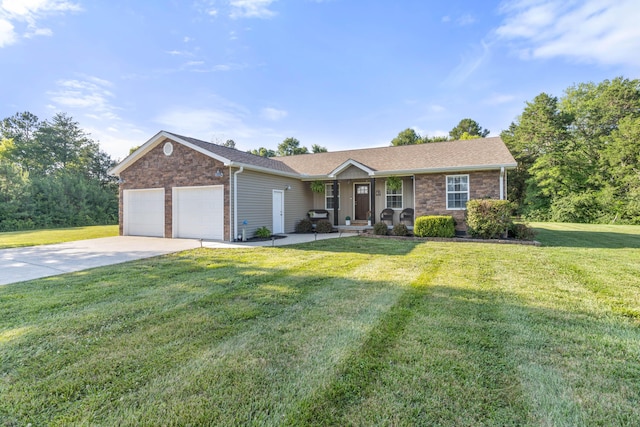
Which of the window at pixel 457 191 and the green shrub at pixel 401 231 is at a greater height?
the window at pixel 457 191

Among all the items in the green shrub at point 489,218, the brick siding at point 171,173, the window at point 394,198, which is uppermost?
the brick siding at point 171,173

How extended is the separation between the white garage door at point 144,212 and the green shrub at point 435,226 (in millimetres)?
10563

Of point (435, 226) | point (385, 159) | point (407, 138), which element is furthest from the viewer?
point (407, 138)

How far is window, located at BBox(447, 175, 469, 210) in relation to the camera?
11.9m

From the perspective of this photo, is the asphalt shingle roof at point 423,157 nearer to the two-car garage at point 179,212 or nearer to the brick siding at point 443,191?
the brick siding at point 443,191

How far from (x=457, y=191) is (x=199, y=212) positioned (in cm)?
1049

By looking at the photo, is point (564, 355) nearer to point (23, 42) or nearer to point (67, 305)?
point (67, 305)

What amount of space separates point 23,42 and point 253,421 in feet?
59.5

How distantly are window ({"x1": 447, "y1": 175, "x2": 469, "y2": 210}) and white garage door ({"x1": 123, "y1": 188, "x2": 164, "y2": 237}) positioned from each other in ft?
39.4

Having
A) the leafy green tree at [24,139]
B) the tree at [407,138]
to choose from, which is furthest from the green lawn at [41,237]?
the tree at [407,138]

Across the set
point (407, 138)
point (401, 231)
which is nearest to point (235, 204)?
point (401, 231)

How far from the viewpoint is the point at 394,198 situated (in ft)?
45.3

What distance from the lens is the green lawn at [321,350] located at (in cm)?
200

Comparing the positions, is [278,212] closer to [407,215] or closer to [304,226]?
[304,226]
